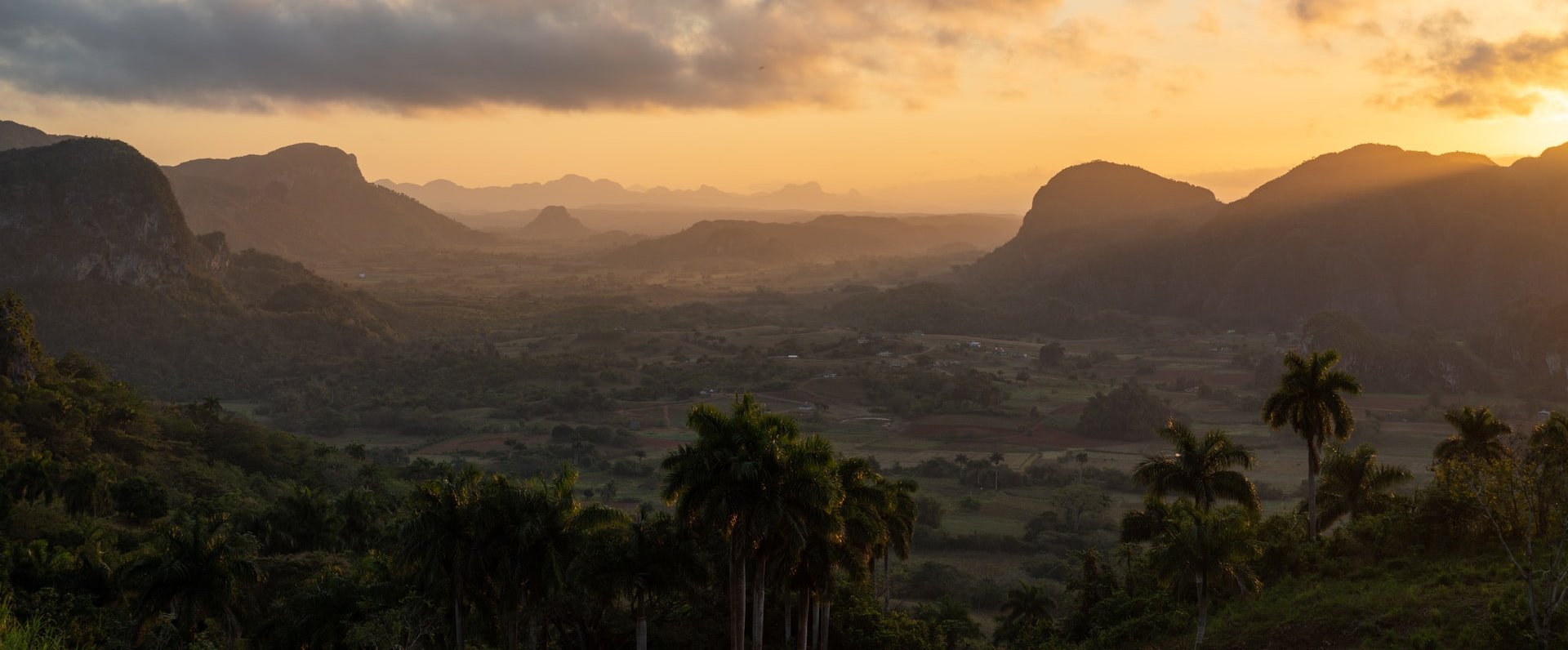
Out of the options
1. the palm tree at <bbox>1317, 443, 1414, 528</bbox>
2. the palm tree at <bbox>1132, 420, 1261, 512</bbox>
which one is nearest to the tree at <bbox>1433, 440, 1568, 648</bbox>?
the palm tree at <bbox>1132, 420, 1261, 512</bbox>

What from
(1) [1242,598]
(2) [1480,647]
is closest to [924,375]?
(1) [1242,598]

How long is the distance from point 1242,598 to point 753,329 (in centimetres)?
16112

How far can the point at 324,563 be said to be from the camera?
36.7 metres

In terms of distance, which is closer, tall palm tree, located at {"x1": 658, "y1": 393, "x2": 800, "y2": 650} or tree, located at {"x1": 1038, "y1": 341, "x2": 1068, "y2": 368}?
tall palm tree, located at {"x1": 658, "y1": 393, "x2": 800, "y2": 650}

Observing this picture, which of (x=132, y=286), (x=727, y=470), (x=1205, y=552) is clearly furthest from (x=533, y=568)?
(x=132, y=286)

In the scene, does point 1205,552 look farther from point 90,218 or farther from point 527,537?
point 90,218

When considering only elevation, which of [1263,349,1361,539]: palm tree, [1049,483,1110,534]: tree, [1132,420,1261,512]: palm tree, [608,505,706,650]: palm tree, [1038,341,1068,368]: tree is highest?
[1263,349,1361,539]: palm tree

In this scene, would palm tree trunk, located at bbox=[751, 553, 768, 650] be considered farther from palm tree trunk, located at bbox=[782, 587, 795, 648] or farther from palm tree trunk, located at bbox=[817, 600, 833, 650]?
palm tree trunk, located at bbox=[817, 600, 833, 650]

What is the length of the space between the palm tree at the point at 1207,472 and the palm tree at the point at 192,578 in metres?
31.6

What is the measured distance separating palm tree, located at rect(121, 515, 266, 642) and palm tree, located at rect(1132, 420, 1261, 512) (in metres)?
31.6

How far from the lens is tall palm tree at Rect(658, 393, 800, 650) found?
2239 cm

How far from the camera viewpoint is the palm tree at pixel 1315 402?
116 ft

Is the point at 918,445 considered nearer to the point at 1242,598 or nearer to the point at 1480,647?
the point at 1242,598

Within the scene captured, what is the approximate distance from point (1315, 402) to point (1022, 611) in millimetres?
17269
